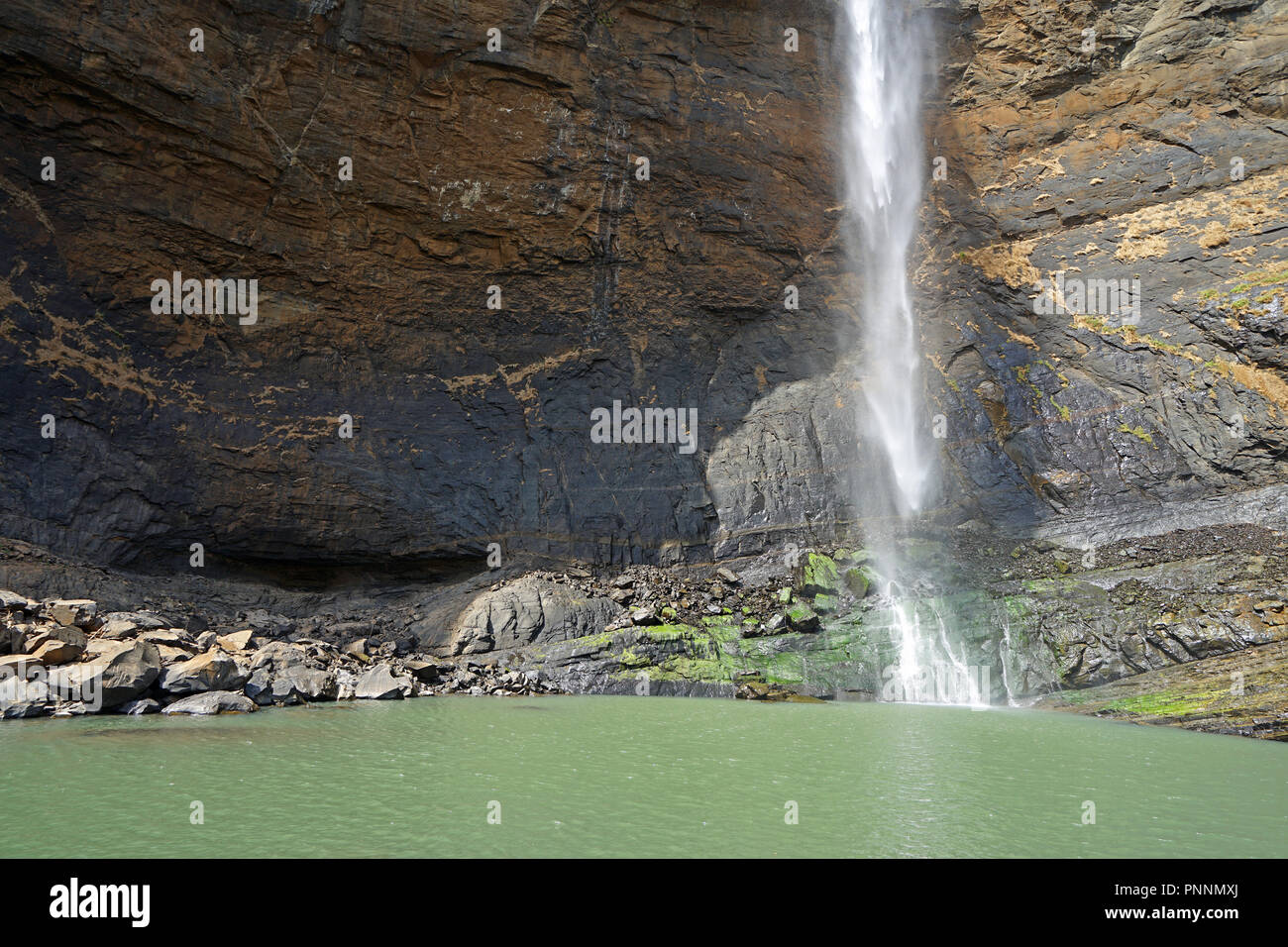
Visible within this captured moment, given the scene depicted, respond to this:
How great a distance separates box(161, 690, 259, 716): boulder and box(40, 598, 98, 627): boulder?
252 cm

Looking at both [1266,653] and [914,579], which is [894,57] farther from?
[1266,653]

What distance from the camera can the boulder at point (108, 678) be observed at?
435 inches

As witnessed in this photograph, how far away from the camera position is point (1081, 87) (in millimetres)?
24188

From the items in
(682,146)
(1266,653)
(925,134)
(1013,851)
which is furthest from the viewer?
(925,134)

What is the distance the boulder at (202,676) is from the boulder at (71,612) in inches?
72.5

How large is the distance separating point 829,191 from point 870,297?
11.7 feet

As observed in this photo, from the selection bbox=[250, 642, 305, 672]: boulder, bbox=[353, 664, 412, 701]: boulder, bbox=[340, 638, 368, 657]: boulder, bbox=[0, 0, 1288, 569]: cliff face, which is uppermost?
bbox=[0, 0, 1288, 569]: cliff face

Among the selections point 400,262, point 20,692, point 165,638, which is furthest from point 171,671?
point 400,262

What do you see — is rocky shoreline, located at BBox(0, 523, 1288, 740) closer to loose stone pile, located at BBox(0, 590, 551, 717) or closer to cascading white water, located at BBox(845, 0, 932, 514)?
loose stone pile, located at BBox(0, 590, 551, 717)

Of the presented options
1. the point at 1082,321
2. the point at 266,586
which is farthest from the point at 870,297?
the point at 266,586

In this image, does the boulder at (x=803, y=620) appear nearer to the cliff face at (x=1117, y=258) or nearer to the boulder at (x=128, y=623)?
the cliff face at (x=1117, y=258)

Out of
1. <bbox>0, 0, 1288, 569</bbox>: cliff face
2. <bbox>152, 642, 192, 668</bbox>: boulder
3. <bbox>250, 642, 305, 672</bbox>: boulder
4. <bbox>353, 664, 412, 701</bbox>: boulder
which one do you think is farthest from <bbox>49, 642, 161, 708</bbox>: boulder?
<bbox>0, 0, 1288, 569</bbox>: cliff face

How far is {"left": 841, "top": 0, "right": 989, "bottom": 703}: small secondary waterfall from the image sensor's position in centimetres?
2225

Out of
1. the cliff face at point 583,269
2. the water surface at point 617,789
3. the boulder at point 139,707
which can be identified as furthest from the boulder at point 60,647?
the cliff face at point 583,269
